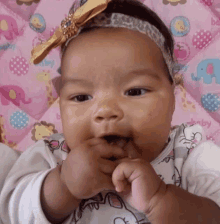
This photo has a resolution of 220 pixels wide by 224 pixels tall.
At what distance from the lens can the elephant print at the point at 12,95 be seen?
1140mm

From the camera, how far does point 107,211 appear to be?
2.43 feet

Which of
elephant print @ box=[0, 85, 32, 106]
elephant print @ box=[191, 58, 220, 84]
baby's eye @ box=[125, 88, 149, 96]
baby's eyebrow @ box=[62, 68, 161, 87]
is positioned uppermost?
baby's eyebrow @ box=[62, 68, 161, 87]

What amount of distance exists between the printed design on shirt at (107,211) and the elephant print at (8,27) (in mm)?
736

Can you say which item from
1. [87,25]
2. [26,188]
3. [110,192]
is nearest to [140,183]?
[110,192]

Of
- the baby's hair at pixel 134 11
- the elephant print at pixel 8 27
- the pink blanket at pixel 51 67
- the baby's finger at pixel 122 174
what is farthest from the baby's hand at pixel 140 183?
the elephant print at pixel 8 27

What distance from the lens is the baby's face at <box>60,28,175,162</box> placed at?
2.20 feet

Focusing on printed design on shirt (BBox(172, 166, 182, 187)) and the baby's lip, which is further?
printed design on shirt (BBox(172, 166, 182, 187))

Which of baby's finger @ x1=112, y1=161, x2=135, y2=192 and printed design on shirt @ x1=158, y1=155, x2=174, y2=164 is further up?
baby's finger @ x1=112, y1=161, x2=135, y2=192

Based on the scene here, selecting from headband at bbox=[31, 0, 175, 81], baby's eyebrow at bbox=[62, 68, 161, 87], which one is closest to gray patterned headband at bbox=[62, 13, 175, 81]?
headband at bbox=[31, 0, 175, 81]

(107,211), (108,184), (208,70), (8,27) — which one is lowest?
(107,211)

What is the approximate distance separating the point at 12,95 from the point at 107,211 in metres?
0.65

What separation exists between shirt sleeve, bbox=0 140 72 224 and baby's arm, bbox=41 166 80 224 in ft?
0.06

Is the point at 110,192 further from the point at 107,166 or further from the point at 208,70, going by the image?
the point at 208,70

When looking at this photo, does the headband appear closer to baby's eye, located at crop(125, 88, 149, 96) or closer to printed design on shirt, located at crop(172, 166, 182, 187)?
baby's eye, located at crop(125, 88, 149, 96)
